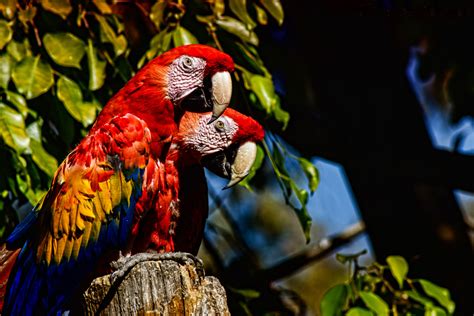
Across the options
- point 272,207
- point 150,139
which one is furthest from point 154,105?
point 272,207

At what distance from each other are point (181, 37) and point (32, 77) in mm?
432

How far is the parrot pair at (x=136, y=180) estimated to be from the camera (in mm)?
2303

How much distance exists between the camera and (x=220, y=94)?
2484 mm

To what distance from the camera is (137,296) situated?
180 cm

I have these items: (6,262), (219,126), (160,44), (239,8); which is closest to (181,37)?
(160,44)

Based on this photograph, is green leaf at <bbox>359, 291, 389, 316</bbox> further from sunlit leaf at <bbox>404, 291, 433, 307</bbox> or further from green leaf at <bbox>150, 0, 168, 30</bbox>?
green leaf at <bbox>150, 0, 168, 30</bbox>

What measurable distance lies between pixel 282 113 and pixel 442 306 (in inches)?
32.3

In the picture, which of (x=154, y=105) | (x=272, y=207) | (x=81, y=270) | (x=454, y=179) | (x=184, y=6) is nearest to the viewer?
(x=81, y=270)

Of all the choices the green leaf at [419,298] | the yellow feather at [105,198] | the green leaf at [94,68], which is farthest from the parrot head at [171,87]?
the green leaf at [419,298]

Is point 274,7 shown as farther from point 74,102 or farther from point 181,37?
point 74,102

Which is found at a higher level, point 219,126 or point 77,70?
point 77,70

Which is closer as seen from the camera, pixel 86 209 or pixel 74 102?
pixel 86 209

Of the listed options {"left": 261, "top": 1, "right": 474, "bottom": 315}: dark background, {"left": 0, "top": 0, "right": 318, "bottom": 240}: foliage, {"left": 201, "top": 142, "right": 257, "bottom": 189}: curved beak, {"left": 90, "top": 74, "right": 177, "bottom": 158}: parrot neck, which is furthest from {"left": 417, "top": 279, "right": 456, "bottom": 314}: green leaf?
{"left": 90, "top": 74, "right": 177, "bottom": 158}: parrot neck

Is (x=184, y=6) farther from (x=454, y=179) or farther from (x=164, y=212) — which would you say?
(x=454, y=179)
